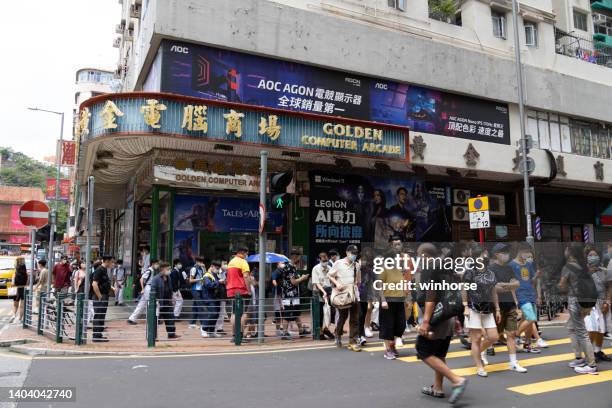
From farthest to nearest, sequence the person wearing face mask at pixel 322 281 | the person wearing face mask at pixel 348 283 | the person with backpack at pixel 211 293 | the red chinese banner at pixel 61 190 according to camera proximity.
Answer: the red chinese banner at pixel 61 190, the person with backpack at pixel 211 293, the person wearing face mask at pixel 322 281, the person wearing face mask at pixel 348 283

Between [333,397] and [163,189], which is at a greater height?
[163,189]

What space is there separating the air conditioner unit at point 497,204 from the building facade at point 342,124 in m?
0.09

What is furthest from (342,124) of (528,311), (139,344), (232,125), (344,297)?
(139,344)

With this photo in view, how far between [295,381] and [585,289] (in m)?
4.49

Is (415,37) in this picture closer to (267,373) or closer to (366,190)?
(366,190)

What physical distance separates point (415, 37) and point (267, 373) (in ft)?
50.0

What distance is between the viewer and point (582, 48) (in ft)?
86.2

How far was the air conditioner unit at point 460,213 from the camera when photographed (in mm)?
20250

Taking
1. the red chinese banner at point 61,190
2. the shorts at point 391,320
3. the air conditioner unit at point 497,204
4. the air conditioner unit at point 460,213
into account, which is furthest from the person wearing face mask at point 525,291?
the red chinese banner at point 61,190

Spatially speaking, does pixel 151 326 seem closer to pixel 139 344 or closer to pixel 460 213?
pixel 139 344

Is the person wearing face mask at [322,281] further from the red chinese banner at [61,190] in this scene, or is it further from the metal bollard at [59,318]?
the red chinese banner at [61,190]

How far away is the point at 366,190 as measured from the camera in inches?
705

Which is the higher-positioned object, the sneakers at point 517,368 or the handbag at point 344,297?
the handbag at point 344,297

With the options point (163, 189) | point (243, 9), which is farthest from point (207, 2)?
point (163, 189)
